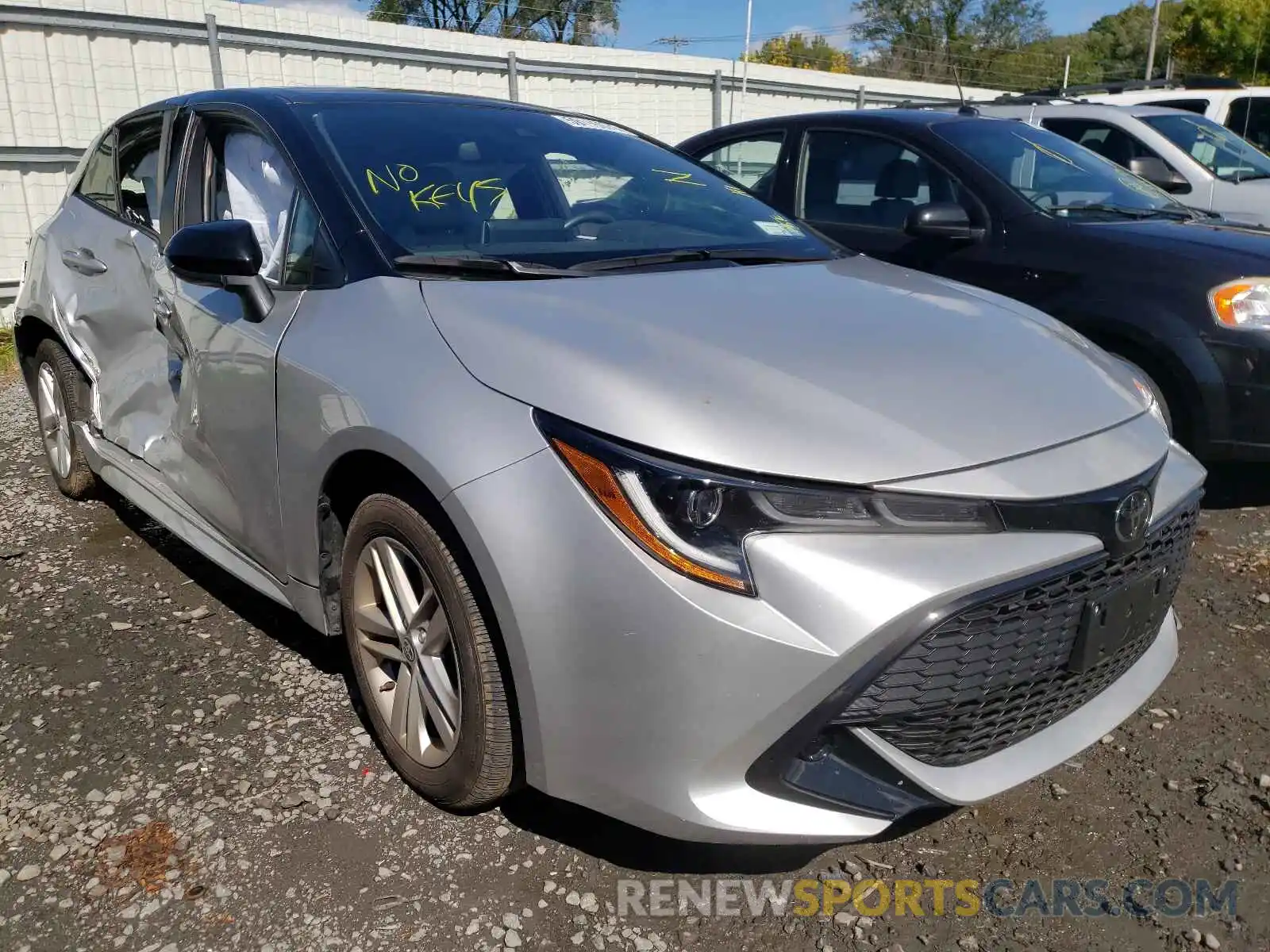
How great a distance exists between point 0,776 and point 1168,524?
268 centimetres

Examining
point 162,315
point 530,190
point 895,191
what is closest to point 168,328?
point 162,315

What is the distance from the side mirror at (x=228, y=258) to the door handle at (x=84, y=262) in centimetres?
120

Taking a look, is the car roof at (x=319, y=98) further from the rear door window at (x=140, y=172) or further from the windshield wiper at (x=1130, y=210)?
the windshield wiper at (x=1130, y=210)

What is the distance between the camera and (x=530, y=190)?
9.62ft

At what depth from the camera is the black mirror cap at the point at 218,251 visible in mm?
2404

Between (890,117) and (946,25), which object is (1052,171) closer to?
(890,117)

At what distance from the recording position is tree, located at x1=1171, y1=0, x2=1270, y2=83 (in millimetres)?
30547

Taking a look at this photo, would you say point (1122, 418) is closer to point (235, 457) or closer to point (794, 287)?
point (794, 287)

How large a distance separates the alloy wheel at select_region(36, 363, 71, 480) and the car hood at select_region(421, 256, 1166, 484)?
2625mm

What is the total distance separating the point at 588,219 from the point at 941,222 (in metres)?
1.99

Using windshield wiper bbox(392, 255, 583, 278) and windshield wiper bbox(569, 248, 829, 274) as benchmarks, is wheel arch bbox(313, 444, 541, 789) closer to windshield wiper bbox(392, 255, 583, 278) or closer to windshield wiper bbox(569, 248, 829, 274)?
windshield wiper bbox(392, 255, 583, 278)

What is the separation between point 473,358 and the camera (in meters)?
2.00

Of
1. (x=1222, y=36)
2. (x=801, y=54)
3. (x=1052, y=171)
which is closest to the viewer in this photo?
(x=1052, y=171)

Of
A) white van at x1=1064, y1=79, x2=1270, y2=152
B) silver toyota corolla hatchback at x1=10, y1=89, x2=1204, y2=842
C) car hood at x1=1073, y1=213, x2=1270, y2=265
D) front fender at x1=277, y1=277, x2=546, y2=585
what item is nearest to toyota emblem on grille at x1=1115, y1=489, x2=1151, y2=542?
silver toyota corolla hatchback at x1=10, y1=89, x2=1204, y2=842
